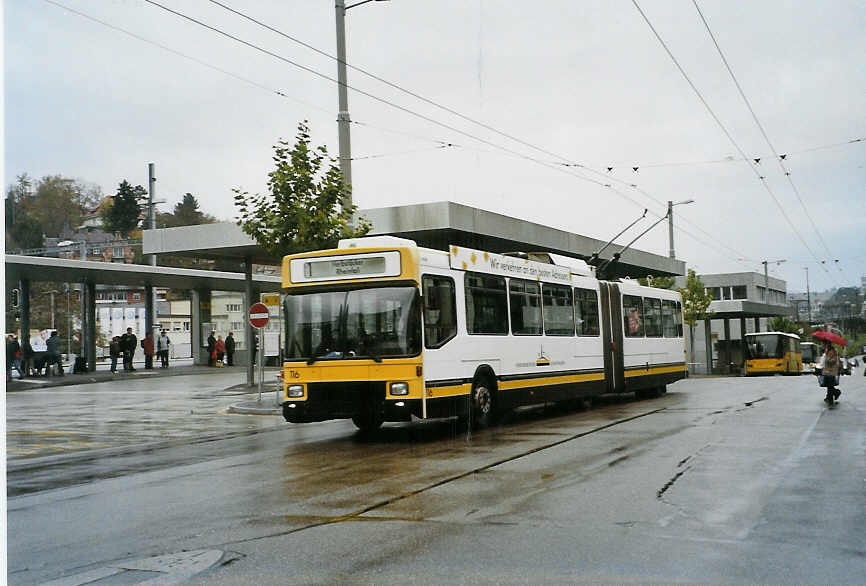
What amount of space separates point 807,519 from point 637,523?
134 centimetres

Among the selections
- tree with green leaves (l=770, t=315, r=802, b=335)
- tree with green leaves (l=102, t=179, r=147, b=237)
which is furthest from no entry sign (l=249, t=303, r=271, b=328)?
tree with green leaves (l=770, t=315, r=802, b=335)

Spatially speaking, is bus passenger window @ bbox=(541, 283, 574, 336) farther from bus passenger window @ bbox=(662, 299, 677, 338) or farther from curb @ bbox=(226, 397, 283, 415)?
curb @ bbox=(226, 397, 283, 415)

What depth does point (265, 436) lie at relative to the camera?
15.5 metres

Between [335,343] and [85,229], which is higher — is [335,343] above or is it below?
below

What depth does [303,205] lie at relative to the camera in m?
21.6

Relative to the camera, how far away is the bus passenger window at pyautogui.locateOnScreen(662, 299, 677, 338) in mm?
24578

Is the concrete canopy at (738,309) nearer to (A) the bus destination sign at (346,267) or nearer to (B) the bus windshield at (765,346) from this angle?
(B) the bus windshield at (765,346)

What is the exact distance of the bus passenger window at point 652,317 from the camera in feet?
76.5

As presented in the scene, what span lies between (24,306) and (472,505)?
32.6 metres

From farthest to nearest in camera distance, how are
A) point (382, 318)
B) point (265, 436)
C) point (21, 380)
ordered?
1. point (21, 380)
2. point (265, 436)
3. point (382, 318)

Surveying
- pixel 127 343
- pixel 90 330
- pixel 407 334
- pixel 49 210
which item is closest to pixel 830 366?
pixel 407 334

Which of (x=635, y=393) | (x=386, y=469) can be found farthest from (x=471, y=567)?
(x=635, y=393)

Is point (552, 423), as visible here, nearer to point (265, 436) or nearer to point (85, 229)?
point (265, 436)

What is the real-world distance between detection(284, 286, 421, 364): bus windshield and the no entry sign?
287 inches
